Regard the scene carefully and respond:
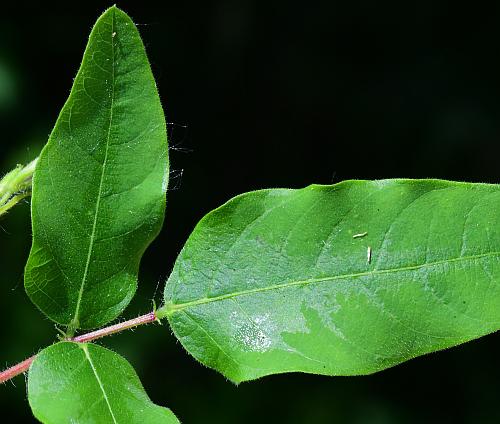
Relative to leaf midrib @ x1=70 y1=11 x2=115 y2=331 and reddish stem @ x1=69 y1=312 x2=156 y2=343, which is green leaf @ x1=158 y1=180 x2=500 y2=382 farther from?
leaf midrib @ x1=70 y1=11 x2=115 y2=331

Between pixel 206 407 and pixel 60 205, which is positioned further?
pixel 206 407

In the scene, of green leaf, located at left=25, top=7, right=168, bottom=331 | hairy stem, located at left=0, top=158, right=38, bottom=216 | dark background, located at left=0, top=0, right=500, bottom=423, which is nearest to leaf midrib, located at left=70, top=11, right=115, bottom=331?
green leaf, located at left=25, top=7, right=168, bottom=331

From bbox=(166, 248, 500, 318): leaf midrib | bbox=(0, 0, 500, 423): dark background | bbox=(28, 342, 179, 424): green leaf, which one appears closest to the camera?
bbox=(28, 342, 179, 424): green leaf

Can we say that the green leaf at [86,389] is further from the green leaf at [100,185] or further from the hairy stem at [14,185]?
the hairy stem at [14,185]

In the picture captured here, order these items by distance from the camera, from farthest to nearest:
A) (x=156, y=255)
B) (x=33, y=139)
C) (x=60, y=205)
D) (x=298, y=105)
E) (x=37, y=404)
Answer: (x=298, y=105) → (x=156, y=255) → (x=33, y=139) → (x=60, y=205) → (x=37, y=404)

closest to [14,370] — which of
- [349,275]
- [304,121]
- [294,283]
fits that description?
[294,283]

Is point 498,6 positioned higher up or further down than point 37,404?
higher up

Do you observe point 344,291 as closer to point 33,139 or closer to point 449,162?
point 33,139

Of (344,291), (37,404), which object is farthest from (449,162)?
(37,404)
